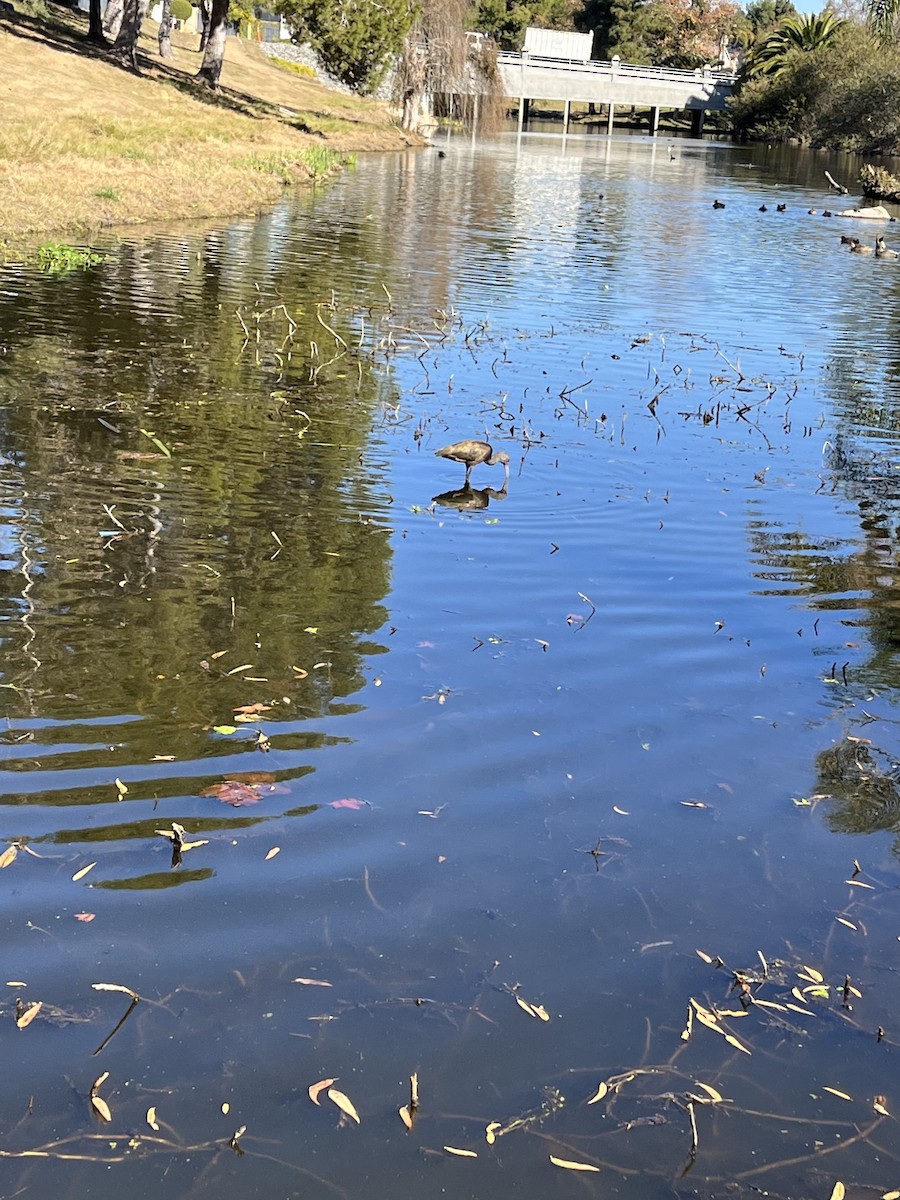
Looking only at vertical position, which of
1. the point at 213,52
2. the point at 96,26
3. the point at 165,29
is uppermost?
the point at 165,29

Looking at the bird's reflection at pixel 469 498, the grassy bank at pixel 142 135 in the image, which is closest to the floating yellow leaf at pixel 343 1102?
the bird's reflection at pixel 469 498

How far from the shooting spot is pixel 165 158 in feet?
97.8

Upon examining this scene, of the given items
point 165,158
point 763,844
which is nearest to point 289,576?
point 763,844

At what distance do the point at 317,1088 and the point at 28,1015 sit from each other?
0.94 m

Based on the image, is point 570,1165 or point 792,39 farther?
point 792,39

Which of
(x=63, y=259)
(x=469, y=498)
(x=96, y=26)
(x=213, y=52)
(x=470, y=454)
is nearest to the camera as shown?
(x=469, y=498)

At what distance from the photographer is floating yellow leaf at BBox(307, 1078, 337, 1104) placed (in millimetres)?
Result: 3775

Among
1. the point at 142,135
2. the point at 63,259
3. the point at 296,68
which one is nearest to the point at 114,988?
the point at 63,259

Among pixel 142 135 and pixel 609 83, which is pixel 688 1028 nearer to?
pixel 142 135

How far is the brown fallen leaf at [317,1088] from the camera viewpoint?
3775 mm

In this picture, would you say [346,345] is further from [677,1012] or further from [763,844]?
[677,1012]

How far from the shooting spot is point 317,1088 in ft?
12.5

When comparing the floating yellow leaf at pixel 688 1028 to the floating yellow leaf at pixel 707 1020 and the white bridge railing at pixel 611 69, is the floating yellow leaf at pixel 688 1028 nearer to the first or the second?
the floating yellow leaf at pixel 707 1020

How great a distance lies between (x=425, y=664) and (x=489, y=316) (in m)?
12.6
